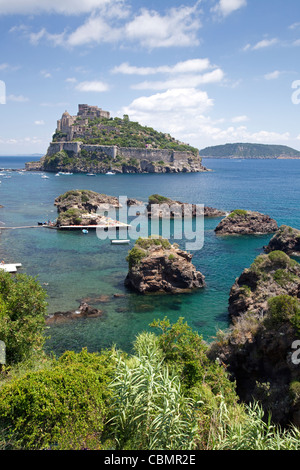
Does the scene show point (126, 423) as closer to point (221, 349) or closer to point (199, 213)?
point (221, 349)

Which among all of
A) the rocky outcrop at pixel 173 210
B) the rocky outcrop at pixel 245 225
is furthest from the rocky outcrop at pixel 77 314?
the rocky outcrop at pixel 173 210

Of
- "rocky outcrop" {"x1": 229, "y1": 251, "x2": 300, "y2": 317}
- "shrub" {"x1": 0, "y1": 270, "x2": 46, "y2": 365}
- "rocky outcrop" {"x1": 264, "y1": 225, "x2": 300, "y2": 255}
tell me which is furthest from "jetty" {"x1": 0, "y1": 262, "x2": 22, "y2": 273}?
"rocky outcrop" {"x1": 264, "y1": 225, "x2": 300, "y2": 255}

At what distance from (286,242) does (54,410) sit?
148 ft

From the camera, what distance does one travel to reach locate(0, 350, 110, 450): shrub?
12594 millimetres

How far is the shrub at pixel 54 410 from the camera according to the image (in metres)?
12.6

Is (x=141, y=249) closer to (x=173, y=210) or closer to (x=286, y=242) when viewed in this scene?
(x=286, y=242)

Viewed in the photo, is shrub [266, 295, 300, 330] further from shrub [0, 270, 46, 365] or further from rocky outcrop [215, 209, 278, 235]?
rocky outcrop [215, 209, 278, 235]

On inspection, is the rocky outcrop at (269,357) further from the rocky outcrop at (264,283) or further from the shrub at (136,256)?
the shrub at (136,256)

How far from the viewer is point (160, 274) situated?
38.1 metres

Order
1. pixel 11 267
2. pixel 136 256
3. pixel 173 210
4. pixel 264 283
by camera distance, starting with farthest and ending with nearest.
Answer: pixel 173 210 → pixel 11 267 → pixel 136 256 → pixel 264 283

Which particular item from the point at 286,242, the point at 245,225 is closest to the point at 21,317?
the point at 286,242

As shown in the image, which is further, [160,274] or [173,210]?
[173,210]

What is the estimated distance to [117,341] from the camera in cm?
2706
